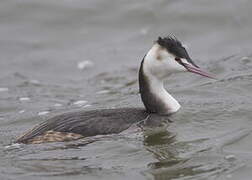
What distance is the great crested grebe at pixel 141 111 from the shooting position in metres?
8.30

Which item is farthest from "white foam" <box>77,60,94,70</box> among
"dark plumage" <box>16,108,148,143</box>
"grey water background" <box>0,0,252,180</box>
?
"dark plumage" <box>16,108,148,143</box>

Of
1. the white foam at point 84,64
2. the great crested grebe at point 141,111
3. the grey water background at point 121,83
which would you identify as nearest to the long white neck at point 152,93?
the great crested grebe at point 141,111

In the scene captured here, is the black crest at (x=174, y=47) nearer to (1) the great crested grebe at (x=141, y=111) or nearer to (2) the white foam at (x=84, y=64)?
(1) the great crested grebe at (x=141, y=111)

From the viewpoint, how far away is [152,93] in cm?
896

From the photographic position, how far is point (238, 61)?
12.0 m

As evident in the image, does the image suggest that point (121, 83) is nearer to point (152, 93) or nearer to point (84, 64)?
point (84, 64)

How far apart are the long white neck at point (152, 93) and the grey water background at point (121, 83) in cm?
24

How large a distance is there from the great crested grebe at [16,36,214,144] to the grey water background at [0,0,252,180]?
0.42ft

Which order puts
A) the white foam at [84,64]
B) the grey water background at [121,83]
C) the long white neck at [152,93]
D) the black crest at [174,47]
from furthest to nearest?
1. the white foam at [84,64]
2. the long white neck at [152,93]
3. the black crest at [174,47]
4. the grey water background at [121,83]

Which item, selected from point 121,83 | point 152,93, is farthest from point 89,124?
point 121,83

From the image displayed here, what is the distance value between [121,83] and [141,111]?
3.12 m

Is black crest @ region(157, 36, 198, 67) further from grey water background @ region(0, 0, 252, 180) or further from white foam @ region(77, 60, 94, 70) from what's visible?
white foam @ region(77, 60, 94, 70)

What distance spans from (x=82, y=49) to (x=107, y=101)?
3.03 metres

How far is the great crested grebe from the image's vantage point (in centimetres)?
830
